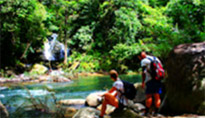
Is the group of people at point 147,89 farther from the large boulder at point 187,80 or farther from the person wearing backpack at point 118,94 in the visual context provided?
the large boulder at point 187,80

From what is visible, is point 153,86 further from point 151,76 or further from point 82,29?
point 82,29

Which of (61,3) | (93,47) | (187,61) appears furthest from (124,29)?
(187,61)

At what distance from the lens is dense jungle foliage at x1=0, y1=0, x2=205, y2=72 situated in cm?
1458

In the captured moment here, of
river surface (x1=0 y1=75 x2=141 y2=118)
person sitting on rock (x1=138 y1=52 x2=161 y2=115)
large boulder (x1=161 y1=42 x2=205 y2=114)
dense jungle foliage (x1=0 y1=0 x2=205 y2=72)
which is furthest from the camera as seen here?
dense jungle foliage (x1=0 y1=0 x2=205 y2=72)

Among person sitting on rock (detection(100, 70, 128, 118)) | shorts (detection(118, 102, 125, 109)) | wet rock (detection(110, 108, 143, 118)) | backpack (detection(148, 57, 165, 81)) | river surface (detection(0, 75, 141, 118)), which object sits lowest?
river surface (detection(0, 75, 141, 118))

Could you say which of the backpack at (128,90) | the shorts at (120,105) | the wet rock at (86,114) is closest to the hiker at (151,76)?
the backpack at (128,90)

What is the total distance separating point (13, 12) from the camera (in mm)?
13820

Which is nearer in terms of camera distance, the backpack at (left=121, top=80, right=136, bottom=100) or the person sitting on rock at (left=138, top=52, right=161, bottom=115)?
the person sitting on rock at (left=138, top=52, right=161, bottom=115)

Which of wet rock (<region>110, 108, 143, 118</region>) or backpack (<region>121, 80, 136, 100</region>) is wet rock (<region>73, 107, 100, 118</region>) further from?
backpack (<region>121, 80, 136, 100</region>)

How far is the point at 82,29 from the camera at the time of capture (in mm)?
21406

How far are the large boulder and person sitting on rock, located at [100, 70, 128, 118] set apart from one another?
3.18 ft

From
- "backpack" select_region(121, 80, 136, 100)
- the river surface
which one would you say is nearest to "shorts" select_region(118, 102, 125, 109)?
"backpack" select_region(121, 80, 136, 100)

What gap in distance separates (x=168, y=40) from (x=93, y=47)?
15752 mm

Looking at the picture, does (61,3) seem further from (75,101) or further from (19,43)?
(75,101)
